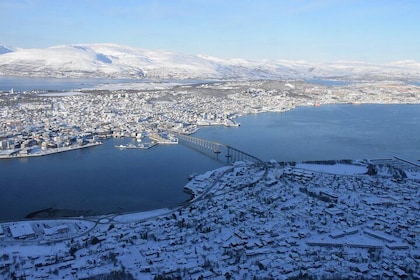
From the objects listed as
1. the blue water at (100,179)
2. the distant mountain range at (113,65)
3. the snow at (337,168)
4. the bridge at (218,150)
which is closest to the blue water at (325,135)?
the bridge at (218,150)

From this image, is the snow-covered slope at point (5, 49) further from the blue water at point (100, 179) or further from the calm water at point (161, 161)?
the blue water at point (100, 179)

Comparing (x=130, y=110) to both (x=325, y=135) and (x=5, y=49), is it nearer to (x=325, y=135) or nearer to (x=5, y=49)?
(x=325, y=135)

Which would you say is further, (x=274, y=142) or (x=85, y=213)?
(x=274, y=142)

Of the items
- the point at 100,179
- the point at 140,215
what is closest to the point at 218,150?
the point at 100,179

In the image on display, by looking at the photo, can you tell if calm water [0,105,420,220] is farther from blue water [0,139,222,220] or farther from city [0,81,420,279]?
city [0,81,420,279]

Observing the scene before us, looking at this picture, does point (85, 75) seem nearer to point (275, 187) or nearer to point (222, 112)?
point (222, 112)

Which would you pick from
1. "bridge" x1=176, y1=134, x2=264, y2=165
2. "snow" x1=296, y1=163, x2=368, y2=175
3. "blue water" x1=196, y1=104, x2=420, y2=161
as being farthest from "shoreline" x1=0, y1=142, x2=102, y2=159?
"snow" x1=296, y1=163, x2=368, y2=175

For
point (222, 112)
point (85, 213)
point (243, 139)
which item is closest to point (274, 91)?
point (222, 112)
